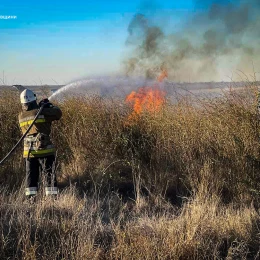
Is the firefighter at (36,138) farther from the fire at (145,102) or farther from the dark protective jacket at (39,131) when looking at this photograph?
the fire at (145,102)

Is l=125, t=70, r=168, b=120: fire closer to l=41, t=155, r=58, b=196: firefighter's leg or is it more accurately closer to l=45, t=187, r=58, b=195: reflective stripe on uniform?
l=41, t=155, r=58, b=196: firefighter's leg

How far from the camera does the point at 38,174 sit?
581 cm

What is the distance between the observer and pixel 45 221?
3.84 metres

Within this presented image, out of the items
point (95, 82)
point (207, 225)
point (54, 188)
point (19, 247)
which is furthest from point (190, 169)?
point (95, 82)

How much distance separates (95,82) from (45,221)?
7389 mm

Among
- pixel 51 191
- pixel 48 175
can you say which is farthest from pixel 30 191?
pixel 48 175

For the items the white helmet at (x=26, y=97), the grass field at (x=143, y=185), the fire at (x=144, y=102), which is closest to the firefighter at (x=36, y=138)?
the white helmet at (x=26, y=97)

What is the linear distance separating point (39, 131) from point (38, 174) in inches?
29.2

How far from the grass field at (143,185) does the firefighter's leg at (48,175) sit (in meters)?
0.22

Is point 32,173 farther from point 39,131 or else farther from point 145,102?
point 145,102

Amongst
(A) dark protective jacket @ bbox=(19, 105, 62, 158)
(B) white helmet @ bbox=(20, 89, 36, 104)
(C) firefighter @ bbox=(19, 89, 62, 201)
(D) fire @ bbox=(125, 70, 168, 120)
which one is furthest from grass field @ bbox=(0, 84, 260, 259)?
(B) white helmet @ bbox=(20, 89, 36, 104)

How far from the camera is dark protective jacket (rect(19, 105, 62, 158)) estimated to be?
5.60m

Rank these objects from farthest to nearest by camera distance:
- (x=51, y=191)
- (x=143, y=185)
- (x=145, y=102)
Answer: (x=145, y=102) < (x=143, y=185) < (x=51, y=191)

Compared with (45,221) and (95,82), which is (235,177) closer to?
(45,221)
